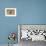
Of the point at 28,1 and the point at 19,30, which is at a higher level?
the point at 28,1

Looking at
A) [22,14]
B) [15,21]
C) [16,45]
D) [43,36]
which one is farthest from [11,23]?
[43,36]

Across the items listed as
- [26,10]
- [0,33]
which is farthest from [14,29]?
[26,10]

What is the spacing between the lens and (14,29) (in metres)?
3.49

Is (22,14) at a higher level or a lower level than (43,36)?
higher

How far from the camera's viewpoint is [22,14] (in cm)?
349

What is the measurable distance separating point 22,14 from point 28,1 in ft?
1.31

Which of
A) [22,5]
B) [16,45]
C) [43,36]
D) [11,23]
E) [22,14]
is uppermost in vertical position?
[22,5]

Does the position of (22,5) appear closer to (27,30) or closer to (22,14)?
(22,14)

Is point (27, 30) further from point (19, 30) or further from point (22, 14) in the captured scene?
point (22, 14)

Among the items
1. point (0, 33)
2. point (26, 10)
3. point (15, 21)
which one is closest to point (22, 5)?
point (26, 10)

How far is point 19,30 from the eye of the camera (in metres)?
3.39

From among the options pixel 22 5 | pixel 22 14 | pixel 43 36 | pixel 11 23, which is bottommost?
pixel 43 36

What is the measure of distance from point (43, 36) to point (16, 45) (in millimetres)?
765

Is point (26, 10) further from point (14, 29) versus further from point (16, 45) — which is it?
point (16, 45)
